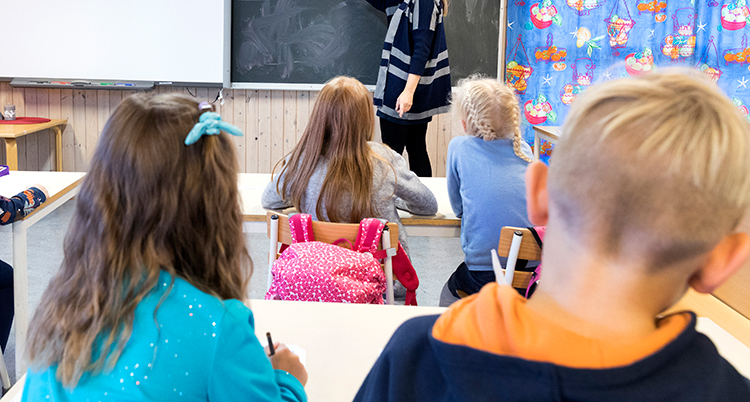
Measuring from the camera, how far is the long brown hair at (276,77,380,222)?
1852 millimetres

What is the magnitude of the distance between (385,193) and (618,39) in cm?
303

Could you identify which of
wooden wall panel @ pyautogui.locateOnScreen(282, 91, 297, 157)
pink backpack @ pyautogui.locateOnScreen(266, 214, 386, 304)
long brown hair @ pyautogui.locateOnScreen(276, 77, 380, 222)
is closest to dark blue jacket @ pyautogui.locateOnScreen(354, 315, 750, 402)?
pink backpack @ pyautogui.locateOnScreen(266, 214, 386, 304)

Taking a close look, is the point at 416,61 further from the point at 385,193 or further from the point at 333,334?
the point at 333,334

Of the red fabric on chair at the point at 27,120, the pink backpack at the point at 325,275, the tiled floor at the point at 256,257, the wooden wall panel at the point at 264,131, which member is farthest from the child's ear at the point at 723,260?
the red fabric on chair at the point at 27,120

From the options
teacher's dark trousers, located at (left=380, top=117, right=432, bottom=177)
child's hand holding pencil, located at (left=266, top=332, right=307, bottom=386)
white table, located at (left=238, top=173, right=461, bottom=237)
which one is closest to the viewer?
child's hand holding pencil, located at (left=266, top=332, right=307, bottom=386)

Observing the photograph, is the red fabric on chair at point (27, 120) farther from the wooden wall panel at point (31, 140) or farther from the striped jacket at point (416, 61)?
the striped jacket at point (416, 61)

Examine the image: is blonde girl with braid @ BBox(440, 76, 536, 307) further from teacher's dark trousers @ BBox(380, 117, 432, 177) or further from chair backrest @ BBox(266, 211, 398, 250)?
teacher's dark trousers @ BBox(380, 117, 432, 177)

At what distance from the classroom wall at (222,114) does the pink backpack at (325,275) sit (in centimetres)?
302

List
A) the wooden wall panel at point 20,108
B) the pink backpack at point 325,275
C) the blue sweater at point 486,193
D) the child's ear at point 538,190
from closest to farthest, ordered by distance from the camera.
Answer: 1. the child's ear at point 538,190
2. the pink backpack at point 325,275
3. the blue sweater at point 486,193
4. the wooden wall panel at point 20,108

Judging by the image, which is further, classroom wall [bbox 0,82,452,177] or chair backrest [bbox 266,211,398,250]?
classroom wall [bbox 0,82,452,177]

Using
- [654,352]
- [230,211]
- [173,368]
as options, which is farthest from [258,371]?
[654,352]

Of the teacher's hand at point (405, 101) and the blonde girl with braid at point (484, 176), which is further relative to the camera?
the teacher's hand at point (405, 101)

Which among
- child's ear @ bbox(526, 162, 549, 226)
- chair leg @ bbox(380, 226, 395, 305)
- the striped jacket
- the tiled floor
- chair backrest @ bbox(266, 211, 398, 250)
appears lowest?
the tiled floor

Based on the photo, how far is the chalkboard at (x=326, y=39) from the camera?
4176mm
